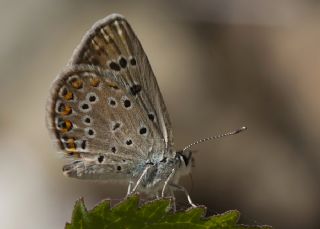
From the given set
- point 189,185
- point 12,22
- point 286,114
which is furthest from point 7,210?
point 286,114

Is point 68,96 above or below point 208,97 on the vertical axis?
above

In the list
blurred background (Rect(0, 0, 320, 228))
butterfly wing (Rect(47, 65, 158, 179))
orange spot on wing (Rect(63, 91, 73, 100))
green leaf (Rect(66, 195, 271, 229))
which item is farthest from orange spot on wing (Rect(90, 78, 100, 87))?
blurred background (Rect(0, 0, 320, 228))

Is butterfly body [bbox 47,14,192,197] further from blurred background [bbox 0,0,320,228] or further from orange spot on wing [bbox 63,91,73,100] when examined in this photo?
blurred background [bbox 0,0,320,228]

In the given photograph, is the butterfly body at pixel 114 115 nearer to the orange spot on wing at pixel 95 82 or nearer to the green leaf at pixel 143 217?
the orange spot on wing at pixel 95 82

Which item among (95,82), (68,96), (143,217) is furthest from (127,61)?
(143,217)

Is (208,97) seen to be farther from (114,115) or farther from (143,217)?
(143,217)

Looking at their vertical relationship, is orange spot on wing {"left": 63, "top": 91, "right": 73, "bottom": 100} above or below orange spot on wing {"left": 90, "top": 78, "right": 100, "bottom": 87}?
below

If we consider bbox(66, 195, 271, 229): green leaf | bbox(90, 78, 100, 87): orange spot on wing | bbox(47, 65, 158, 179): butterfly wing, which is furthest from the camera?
bbox(90, 78, 100, 87): orange spot on wing

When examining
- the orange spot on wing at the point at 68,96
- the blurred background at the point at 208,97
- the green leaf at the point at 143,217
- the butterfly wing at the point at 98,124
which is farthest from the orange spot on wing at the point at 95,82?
the blurred background at the point at 208,97
